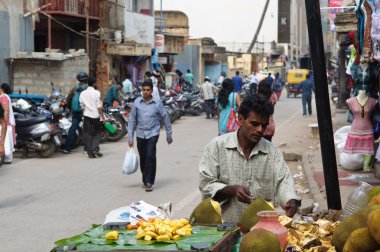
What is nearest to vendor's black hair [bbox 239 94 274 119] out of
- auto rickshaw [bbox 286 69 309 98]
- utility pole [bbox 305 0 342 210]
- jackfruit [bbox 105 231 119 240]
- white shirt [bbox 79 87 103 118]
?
jackfruit [bbox 105 231 119 240]

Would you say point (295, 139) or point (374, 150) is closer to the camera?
point (374, 150)

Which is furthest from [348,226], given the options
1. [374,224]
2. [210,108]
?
[210,108]

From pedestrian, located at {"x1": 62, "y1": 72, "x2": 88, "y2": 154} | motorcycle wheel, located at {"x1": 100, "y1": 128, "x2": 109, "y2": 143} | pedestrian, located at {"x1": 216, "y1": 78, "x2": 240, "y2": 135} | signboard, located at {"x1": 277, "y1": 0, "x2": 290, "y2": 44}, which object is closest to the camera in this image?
pedestrian, located at {"x1": 216, "y1": 78, "x2": 240, "y2": 135}

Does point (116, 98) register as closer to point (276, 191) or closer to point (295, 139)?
point (295, 139)

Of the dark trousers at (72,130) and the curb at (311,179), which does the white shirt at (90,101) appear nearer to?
the dark trousers at (72,130)

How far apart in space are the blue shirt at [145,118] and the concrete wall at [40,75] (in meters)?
14.5

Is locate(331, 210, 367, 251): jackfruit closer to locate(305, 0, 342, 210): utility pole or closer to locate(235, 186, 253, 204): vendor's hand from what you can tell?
locate(235, 186, 253, 204): vendor's hand

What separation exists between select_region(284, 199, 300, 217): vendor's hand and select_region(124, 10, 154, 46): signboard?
29901mm

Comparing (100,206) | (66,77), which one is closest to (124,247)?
(100,206)

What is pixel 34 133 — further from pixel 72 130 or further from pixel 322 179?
pixel 322 179

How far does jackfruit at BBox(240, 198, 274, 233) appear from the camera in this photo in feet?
14.0

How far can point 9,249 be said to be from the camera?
770 cm

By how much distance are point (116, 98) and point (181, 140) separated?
8.04 feet

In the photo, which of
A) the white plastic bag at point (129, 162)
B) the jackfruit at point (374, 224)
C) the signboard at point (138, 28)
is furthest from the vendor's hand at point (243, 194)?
the signboard at point (138, 28)
